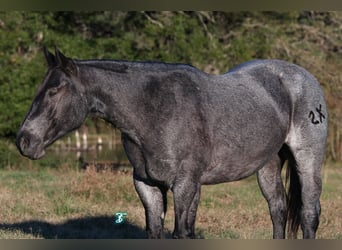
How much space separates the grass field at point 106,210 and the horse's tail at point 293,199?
67 centimetres

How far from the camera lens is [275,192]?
7988 mm

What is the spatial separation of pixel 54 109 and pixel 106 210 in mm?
4834

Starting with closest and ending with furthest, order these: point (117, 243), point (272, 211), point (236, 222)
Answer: point (117, 243)
point (272, 211)
point (236, 222)

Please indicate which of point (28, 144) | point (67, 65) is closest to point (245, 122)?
point (67, 65)

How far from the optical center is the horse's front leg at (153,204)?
6637mm

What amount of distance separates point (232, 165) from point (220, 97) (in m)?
0.61

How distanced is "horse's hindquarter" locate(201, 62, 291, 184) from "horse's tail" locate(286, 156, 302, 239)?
1.66ft

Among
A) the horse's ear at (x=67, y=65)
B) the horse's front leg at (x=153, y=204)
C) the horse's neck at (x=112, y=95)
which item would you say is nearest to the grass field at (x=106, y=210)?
the horse's front leg at (x=153, y=204)

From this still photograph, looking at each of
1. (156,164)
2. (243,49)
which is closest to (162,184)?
(156,164)

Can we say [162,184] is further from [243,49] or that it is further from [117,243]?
[243,49]

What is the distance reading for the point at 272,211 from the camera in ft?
26.2

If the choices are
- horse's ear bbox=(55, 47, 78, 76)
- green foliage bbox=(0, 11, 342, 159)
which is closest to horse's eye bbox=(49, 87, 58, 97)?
horse's ear bbox=(55, 47, 78, 76)

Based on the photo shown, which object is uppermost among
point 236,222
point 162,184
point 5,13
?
point 5,13

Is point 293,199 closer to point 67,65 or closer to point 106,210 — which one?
point 67,65
